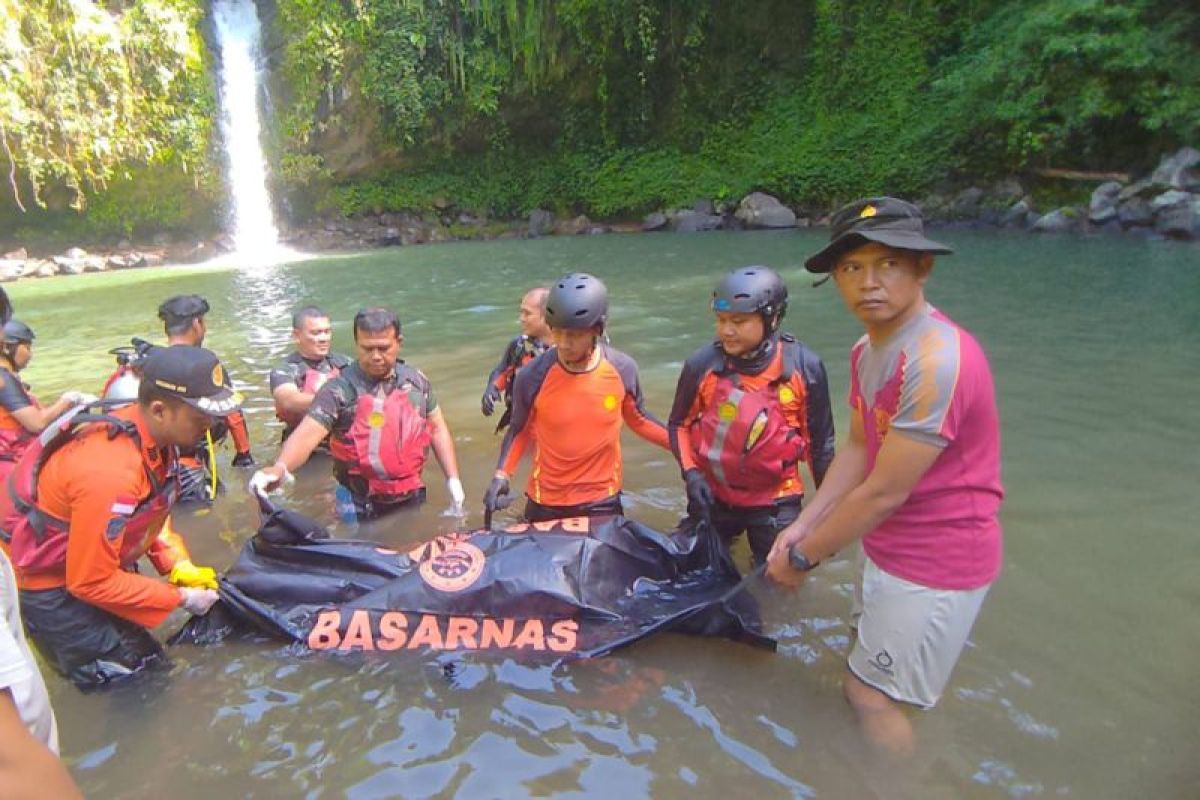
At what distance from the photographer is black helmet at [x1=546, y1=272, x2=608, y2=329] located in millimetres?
3770

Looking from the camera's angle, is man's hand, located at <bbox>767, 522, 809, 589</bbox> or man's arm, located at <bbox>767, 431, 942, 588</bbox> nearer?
man's arm, located at <bbox>767, 431, 942, 588</bbox>

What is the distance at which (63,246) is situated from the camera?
28031 millimetres

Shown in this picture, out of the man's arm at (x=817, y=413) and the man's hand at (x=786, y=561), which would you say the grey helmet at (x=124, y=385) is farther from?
the man's hand at (x=786, y=561)

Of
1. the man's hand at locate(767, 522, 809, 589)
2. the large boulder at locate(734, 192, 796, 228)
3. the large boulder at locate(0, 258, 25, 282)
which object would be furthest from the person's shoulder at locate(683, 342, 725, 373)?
the large boulder at locate(0, 258, 25, 282)

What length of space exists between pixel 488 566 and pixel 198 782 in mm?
1343

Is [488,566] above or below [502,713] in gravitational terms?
above

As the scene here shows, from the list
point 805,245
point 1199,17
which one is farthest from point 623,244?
point 1199,17

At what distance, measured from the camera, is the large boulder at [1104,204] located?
1719cm

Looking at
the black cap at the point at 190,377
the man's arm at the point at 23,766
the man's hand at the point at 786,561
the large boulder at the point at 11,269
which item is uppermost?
the black cap at the point at 190,377

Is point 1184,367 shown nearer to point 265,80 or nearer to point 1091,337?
point 1091,337

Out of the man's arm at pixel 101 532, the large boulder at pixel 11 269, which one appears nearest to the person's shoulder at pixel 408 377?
the man's arm at pixel 101 532

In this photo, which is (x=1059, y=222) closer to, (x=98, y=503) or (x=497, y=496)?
(x=497, y=496)

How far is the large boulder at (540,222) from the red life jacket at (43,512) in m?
25.4

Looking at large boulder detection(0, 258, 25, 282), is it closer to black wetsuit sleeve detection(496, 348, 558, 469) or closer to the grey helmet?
the grey helmet
